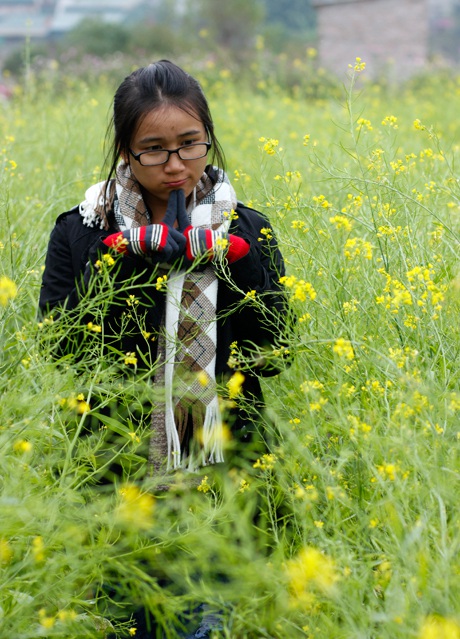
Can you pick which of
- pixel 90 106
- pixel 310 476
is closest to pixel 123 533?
pixel 310 476

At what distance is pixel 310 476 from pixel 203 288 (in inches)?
23.6

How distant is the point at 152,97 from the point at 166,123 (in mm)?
94

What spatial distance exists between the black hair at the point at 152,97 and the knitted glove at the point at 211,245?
322 millimetres

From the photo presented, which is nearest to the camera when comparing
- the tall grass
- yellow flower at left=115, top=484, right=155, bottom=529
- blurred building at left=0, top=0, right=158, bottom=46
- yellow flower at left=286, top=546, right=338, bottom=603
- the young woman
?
yellow flower at left=286, top=546, right=338, bottom=603

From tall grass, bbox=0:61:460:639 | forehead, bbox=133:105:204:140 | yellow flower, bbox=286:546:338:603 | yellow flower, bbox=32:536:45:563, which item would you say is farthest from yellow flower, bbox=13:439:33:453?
forehead, bbox=133:105:204:140

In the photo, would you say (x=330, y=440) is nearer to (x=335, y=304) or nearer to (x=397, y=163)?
(x=335, y=304)

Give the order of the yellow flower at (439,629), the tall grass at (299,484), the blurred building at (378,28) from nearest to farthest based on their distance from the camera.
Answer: the yellow flower at (439,629)
the tall grass at (299,484)
the blurred building at (378,28)

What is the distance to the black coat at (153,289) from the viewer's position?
7.71 feet

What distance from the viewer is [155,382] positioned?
239 centimetres

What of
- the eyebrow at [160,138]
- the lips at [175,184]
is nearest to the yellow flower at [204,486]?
the lips at [175,184]

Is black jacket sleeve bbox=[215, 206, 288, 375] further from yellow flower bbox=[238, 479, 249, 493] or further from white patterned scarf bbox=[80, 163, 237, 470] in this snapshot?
yellow flower bbox=[238, 479, 249, 493]

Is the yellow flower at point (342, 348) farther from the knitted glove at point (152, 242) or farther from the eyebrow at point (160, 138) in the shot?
the eyebrow at point (160, 138)

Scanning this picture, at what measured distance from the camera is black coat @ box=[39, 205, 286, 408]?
2.35 m

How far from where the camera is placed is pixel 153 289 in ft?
7.98
